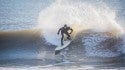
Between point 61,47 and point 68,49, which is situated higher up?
point 61,47

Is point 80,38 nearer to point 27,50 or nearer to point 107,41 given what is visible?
point 107,41

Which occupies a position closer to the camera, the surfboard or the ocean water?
the ocean water

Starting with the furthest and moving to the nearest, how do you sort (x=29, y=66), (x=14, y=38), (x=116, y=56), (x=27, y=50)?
(x=14, y=38) < (x=27, y=50) < (x=116, y=56) < (x=29, y=66)

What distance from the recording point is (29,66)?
30.0 m

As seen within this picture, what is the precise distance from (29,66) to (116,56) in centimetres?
631

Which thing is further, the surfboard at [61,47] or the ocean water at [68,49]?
the surfboard at [61,47]

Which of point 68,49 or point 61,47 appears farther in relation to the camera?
point 68,49

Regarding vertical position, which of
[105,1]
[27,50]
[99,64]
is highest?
[105,1]

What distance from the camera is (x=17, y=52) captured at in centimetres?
3422

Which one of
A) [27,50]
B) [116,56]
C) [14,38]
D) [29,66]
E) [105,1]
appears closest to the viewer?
[29,66]

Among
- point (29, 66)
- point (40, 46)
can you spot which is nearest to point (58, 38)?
point (40, 46)

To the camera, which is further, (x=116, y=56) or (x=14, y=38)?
(x=14, y=38)

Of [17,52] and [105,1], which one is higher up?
[105,1]

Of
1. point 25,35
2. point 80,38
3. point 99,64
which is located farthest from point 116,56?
point 25,35
